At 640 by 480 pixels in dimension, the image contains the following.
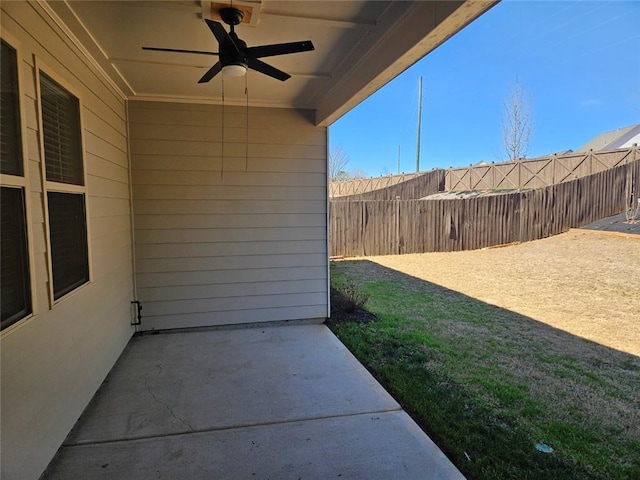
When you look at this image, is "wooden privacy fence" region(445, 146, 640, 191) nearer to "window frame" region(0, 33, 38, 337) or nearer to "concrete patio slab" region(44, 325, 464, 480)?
"concrete patio slab" region(44, 325, 464, 480)

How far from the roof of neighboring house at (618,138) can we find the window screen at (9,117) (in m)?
25.9

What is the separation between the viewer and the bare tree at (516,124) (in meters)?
16.1

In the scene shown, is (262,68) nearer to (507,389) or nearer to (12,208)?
(12,208)

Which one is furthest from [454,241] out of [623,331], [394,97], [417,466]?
[394,97]

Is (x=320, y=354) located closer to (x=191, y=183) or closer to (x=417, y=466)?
(x=417, y=466)

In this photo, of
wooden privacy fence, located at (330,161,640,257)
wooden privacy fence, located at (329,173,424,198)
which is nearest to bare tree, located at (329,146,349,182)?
wooden privacy fence, located at (329,173,424,198)

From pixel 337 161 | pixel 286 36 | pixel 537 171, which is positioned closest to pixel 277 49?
pixel 286 36

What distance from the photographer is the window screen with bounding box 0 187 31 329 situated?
158 cm

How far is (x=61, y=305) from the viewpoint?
6.93 ft

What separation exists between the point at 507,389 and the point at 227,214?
320cm

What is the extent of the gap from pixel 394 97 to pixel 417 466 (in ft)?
80.0

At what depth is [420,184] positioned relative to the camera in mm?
16281

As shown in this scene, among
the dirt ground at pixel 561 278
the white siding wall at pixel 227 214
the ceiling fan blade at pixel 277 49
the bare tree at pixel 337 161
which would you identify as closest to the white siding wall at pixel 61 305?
the white siding wall at pixel 227 214

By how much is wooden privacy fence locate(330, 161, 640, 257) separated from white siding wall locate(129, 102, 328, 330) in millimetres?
5464
